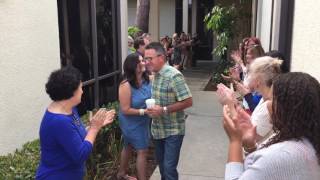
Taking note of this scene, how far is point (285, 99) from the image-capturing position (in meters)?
1.87

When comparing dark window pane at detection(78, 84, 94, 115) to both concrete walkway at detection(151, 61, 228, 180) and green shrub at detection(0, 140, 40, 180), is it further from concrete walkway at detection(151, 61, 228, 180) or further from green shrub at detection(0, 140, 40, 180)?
green shrub at detection(0, 140, 40, 180)

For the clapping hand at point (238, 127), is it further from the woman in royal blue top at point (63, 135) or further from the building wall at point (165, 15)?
the building wall at point (165, 15)

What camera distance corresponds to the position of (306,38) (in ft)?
12.0

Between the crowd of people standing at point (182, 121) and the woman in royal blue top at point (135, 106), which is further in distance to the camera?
the woman in royal blue top at point (135, 106)

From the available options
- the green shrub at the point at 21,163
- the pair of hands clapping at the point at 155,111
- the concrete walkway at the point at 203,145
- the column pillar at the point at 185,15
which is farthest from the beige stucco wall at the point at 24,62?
the column pillar at the point at 185,15

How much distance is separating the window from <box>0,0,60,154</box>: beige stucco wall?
59cm

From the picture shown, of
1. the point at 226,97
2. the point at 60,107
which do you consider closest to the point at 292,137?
the point at 226,97

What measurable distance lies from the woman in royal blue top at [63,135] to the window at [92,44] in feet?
7.53

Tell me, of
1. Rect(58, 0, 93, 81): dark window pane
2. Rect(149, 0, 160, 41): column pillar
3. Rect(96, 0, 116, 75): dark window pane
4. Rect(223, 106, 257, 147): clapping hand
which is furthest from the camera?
Rect(149, 0, 160, 41): column pillar

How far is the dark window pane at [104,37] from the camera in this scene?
677cm

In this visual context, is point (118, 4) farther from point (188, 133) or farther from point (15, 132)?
point (15, 132)

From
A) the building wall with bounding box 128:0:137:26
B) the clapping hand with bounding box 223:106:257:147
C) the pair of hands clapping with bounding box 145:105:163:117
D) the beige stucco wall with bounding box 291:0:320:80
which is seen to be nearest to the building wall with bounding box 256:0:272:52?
the beige stucco wall with bounding box 291:0:320:80

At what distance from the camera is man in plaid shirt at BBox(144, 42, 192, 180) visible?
420 centimetres

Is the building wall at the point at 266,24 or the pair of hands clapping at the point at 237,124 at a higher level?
the building wall at the point at 266,24
